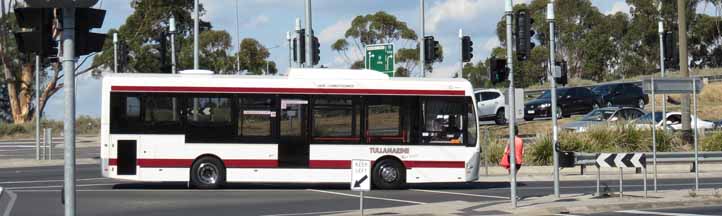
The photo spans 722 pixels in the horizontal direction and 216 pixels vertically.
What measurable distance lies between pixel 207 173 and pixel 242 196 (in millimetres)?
1686

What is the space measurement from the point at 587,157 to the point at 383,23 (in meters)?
45.8

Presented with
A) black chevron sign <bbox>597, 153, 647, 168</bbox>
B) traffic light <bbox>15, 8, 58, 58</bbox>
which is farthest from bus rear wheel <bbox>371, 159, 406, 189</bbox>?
traffic light <bbox>15, 8, 58, 58</bbox>

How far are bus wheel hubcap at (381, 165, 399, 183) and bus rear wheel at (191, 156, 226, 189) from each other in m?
3.74

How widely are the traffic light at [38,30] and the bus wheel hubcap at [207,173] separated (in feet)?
41.1

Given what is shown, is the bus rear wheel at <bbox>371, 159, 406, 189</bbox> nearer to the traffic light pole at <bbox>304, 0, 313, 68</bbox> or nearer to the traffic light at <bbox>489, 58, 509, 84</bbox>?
the traffic light at <bbox>489, 58, 509, 84</bbox>

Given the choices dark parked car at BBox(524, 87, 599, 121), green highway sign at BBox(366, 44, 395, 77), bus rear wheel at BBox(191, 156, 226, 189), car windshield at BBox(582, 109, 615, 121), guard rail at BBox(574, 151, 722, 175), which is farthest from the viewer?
dark parked car at BBox(524, 87, 599, 121)

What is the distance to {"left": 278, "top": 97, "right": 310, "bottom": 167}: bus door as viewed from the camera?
23922 mm

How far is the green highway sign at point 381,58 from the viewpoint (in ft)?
96.8

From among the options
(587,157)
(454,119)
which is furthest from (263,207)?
(587,157)

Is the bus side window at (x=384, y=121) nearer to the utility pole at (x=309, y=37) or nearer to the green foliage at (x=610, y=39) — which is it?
the utility pole at (x=309, y=37)

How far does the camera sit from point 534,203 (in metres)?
19.7

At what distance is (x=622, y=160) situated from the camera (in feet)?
68.7

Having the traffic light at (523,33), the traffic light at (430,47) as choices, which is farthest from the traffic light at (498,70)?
the traffic light at (430,47)

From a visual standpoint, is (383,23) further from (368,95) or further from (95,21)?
(95,21)
